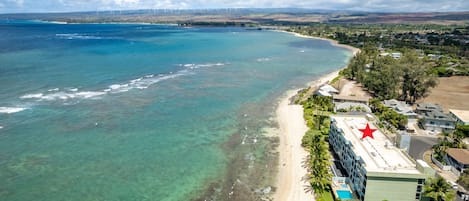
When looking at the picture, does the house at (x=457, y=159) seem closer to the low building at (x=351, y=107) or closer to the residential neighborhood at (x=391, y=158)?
the residential neighborhood at (x=391, y=158)

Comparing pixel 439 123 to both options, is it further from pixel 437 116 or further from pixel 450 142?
pixel 450 142

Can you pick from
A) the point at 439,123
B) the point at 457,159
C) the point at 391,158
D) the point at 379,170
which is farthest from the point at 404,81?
the point at 379,170

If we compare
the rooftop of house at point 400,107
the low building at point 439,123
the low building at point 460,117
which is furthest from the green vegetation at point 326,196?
the low building at point 460,117

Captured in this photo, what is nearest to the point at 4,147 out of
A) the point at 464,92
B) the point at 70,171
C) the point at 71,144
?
the point at 71,144

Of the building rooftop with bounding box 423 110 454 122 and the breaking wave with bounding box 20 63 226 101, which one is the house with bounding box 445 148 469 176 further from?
the breaking wave with bounding box 20 63 226 101

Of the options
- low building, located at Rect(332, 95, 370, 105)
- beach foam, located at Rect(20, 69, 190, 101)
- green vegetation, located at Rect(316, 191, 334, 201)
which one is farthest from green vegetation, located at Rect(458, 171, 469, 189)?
beach foam, located at Rect(20, 69, 190, 101)

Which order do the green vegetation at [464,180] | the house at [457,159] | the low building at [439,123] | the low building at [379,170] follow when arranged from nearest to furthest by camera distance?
the low building at [379,170] → the green vegetation at [464,180] → the house at [457,159] → the low building at [439,123]
